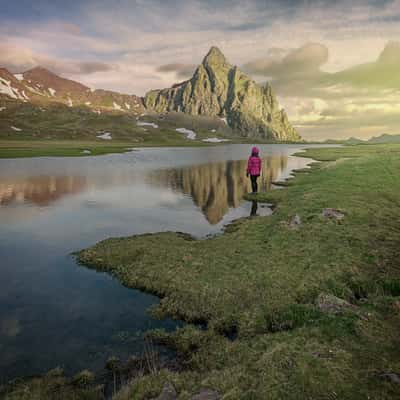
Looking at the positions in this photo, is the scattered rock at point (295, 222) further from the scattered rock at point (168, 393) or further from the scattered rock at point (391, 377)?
the scattered rock at point (168, 393)

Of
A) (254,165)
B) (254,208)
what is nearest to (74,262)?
(254,208)

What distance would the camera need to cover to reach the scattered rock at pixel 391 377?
724 centimetres

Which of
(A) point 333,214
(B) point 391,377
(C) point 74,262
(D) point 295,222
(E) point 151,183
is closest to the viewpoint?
(B) point 391,377

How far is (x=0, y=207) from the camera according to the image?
1276 inches

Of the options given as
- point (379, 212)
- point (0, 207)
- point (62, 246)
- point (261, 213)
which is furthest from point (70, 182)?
point (379, 212)

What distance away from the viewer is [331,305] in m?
11.4

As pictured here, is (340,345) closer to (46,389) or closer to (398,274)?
(398,274)

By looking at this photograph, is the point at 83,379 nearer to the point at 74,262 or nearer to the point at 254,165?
the point at 74,262

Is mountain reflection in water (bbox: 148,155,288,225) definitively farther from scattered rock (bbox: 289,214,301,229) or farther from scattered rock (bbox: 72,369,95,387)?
scattered rock (bbox: 72,369,95,387)

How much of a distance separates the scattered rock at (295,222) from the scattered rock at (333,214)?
2231 mm

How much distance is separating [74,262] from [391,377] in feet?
55.8

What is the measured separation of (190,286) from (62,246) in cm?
1174

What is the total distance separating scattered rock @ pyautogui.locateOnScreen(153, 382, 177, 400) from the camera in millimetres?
7758

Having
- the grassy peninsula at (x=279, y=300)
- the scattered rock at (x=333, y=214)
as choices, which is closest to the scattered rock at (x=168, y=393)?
the grassy peninsula at (x=279, y=300)
